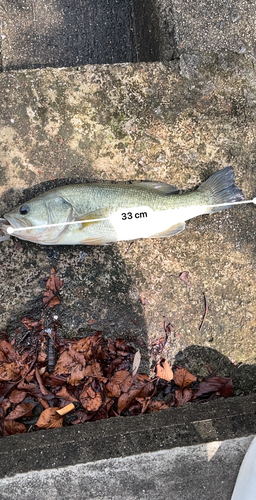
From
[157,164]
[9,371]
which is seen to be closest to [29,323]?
[9,371]

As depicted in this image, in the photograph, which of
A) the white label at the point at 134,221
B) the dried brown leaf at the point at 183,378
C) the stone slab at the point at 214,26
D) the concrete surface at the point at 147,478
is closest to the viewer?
the concrete surface at the point at 147,478

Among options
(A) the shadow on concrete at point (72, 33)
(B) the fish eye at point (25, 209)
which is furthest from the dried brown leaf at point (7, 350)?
(A) the shadow on concrete at point (72, 33)

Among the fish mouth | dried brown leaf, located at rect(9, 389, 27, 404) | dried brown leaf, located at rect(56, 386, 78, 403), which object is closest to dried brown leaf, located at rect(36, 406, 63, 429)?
dried brown leaf, located at rect(56, 386, 78, 403)

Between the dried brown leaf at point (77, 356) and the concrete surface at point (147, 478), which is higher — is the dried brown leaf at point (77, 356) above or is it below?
above

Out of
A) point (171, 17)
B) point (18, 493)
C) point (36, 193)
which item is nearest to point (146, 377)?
point (18, 493)

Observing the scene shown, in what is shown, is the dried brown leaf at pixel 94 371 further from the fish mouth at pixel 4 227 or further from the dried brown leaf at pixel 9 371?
the fish mouth at pixel 4 227

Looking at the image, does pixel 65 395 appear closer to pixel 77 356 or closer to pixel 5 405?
pixel 77 356

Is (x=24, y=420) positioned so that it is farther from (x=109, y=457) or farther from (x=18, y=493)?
(x=109, y=457)

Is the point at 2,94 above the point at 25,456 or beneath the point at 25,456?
above
